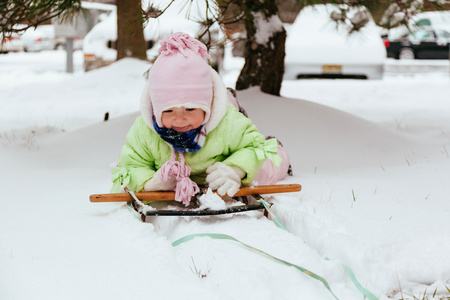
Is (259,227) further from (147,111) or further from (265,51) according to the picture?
(265,51)

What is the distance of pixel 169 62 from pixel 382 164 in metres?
1.52

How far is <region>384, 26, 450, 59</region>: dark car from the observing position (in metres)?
14.2

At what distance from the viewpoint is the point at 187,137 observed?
79.0 inches

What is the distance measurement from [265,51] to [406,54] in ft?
39.4

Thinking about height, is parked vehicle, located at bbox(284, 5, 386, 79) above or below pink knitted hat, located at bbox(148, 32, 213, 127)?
below

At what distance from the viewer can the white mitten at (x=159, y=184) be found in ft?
6.66

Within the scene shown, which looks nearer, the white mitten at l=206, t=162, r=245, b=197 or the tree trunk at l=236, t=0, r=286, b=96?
the white mitten at l=206, t=162, r=245, b=197

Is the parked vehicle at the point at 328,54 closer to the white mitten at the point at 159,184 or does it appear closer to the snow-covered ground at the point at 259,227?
the snow-covered ground at the point at 259,227

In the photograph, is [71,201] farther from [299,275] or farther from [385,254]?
[385,254]

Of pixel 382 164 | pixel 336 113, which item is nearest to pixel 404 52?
pixel 336 113

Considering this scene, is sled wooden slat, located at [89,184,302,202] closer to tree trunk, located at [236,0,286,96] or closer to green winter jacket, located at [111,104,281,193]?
green winter jacket, located at [111,104,281,193]

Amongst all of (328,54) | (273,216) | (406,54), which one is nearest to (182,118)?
(273,216)

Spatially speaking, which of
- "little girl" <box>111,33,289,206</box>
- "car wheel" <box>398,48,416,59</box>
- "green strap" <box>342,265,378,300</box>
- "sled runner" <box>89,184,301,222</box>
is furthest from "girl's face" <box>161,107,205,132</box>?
"car wheel" <box>398,48,416,59</box>

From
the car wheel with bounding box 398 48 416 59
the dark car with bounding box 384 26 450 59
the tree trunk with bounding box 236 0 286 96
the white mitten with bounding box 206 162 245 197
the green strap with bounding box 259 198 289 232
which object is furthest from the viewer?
the car wheel with bounding box 398 48 416 59
